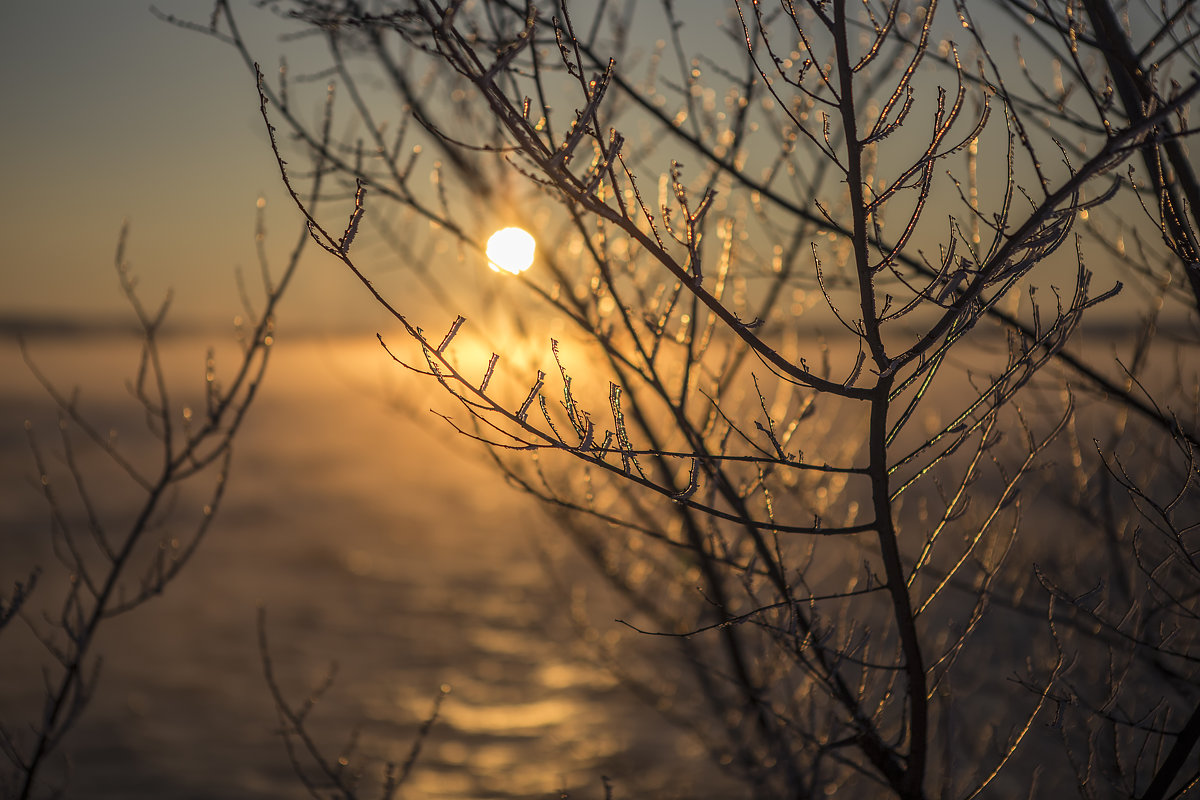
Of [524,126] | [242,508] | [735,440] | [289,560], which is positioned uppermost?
[242,508]

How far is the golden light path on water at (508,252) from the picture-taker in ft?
6.07

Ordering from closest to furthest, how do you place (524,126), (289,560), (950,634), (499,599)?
(524,126)
(950,634)
(499,599)
(289,560)

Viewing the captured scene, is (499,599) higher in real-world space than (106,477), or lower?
lower

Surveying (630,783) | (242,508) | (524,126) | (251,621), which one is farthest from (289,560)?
(524,126)

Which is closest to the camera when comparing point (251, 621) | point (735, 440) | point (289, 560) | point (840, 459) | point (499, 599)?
point (735, 440)

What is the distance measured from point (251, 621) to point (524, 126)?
1714 centimetres

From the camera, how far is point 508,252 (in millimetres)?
1923

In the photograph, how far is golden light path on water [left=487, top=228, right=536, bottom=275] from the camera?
1.85 m

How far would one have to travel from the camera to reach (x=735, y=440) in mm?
3717

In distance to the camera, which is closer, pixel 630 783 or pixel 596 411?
pixel 596 411

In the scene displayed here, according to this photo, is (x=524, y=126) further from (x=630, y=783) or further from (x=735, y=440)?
(x=630, y=783)

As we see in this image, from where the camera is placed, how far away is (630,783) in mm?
10312

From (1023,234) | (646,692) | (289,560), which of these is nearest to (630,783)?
(646,692)

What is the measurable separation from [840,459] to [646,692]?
1.69 metres
